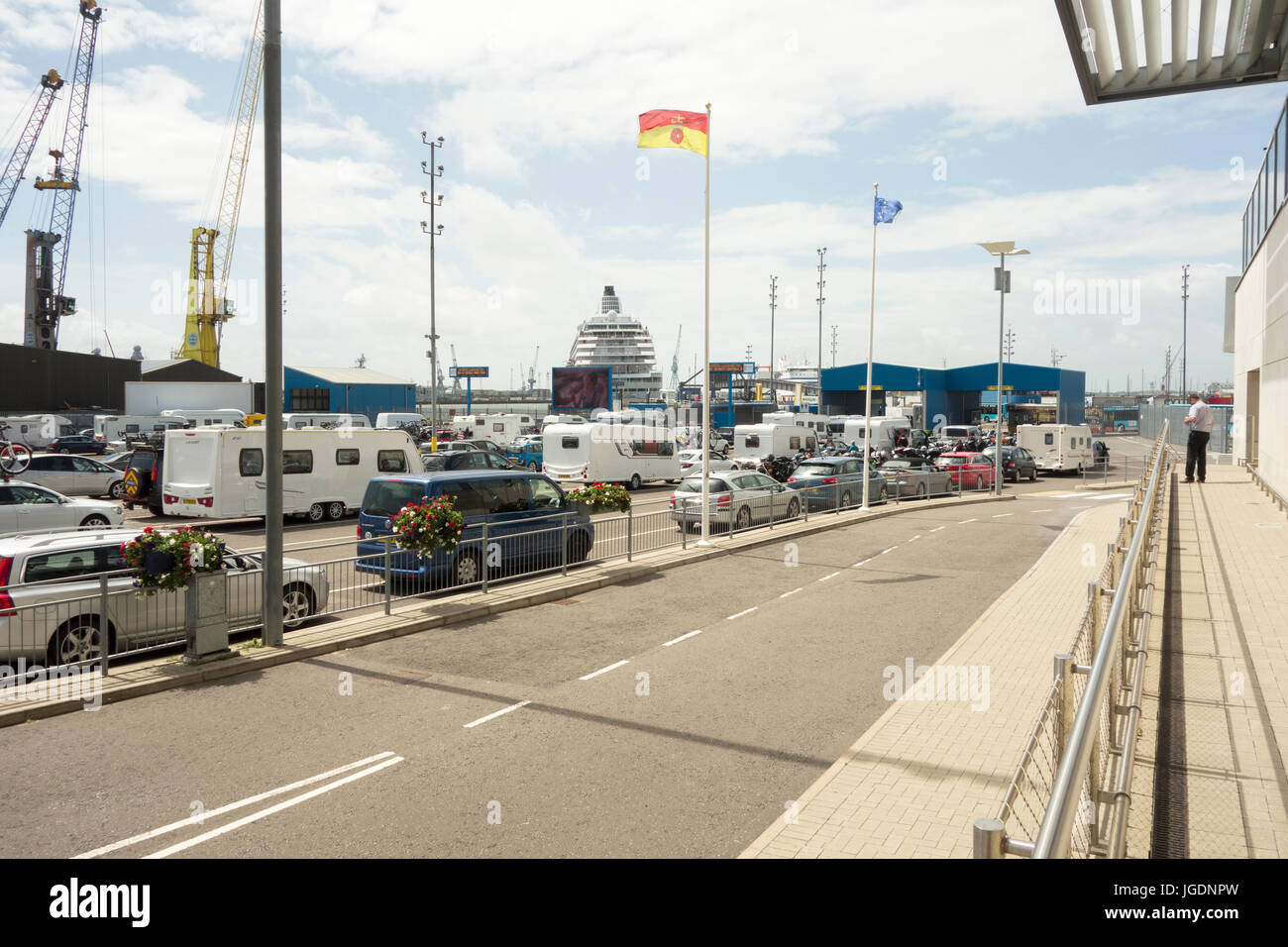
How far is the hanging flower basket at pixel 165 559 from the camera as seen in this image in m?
9.75

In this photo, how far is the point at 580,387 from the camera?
78.4 meters

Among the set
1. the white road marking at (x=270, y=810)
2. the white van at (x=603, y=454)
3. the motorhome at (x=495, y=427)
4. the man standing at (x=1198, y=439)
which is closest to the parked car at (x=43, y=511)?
the white van at (x=603, y=454)

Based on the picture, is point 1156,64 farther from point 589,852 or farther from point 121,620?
point 121,620

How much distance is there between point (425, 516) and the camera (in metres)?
13.2

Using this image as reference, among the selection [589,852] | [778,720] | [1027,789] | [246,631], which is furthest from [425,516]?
[1027,789]

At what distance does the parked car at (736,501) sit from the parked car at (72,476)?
66.3 ft

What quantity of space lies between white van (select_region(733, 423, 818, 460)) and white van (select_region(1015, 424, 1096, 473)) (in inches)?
415

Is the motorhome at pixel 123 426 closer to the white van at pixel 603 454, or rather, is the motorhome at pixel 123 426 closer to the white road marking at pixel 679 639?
the white van at pixel 603 454

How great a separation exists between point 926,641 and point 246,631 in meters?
8.69

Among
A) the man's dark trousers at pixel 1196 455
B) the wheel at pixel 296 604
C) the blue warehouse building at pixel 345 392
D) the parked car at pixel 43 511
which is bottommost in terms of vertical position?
the wheel at pixel 296 604

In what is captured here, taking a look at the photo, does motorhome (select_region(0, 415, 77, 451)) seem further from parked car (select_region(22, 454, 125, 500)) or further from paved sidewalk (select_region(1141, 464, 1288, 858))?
paved sidewalk (select_region(1141, 464, 1288, 858))

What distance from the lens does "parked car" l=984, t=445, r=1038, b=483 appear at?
41.5 metres

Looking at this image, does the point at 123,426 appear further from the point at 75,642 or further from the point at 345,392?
the point at 75,642

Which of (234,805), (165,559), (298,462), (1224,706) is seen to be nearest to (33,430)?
(298,462)
